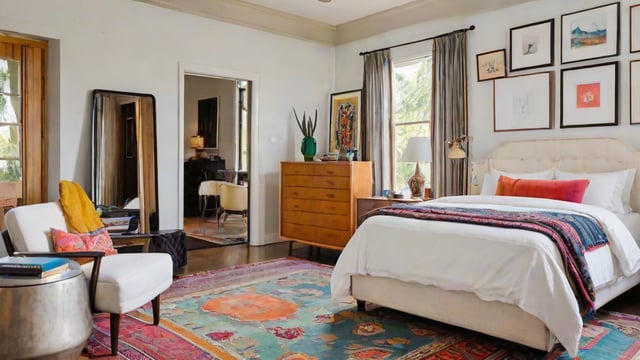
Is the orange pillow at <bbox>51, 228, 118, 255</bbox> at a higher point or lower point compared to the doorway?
lower

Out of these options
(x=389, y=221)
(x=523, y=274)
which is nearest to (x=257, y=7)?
(x=389, y=221)

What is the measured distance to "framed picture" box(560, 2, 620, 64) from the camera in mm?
4168

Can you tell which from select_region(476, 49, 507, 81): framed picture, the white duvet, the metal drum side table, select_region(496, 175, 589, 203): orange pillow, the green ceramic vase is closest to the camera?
the metal drum side table

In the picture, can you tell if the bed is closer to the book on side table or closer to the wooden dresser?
the wooden dresser

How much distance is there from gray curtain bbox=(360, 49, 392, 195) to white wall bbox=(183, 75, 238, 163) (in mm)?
3044

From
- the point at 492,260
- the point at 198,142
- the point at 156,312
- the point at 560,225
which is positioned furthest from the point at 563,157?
the point at 198,142

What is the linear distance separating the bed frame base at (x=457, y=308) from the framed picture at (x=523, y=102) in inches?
99.9

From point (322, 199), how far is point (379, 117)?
1.40 metres

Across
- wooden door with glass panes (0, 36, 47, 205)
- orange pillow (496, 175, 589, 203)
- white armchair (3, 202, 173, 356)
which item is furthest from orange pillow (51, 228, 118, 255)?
orange pillow (496, 175, 589, 203)

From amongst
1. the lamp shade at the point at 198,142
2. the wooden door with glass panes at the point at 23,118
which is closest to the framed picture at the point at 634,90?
the wooden door with glass panes at the point at 23,118

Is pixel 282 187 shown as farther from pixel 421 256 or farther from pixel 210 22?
pixel 421 256

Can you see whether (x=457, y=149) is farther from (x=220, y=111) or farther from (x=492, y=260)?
(x=220, y=111)

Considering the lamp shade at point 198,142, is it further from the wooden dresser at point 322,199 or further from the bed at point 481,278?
the bed at point 481,278

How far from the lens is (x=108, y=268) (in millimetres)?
2734
